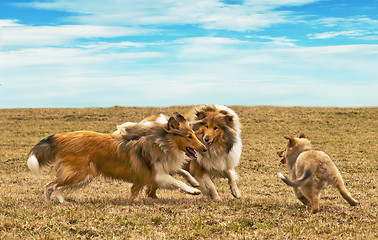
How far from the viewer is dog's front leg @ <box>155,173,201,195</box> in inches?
297

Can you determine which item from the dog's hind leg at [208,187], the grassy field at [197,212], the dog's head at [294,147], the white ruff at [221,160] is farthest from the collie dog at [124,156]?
the dog's head at [294,147]

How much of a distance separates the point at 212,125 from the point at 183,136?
0.94m

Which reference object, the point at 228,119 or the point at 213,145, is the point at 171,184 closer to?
the point at 213,145

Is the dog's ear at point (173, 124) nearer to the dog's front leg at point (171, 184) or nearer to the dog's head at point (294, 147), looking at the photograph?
the dog's front leg at point (171, 184)

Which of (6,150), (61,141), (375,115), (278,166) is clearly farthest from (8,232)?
(375,115)

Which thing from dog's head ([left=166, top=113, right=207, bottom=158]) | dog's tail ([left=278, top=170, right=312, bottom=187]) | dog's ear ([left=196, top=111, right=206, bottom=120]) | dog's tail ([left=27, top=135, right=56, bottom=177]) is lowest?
dog's tail ([left=278, top=170, right=312, bottom=187])

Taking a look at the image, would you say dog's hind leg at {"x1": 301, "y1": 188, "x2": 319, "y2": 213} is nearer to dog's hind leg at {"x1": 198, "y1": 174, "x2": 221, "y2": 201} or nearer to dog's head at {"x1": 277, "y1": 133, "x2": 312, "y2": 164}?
dog's head at {"x1": 277, "y1": 133, "x2": 312, "y2": 164}

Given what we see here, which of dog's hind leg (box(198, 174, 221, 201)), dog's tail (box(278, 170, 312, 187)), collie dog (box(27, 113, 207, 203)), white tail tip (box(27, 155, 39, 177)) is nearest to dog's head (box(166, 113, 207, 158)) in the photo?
collie dog (box(27, 113, 207, 203))

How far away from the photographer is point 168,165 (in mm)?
7754

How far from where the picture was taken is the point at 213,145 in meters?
8.49

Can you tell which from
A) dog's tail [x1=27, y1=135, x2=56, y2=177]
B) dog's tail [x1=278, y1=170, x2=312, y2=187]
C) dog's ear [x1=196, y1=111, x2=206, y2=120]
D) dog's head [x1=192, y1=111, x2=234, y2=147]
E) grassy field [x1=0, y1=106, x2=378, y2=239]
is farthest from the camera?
dog's ear [x1=196, y1=111, x2=206, y2=120]

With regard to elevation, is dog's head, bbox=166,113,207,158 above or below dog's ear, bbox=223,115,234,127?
below

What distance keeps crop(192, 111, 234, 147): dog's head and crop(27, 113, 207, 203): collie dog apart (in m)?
0.64

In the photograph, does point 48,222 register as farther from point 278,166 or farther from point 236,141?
point 278,166
